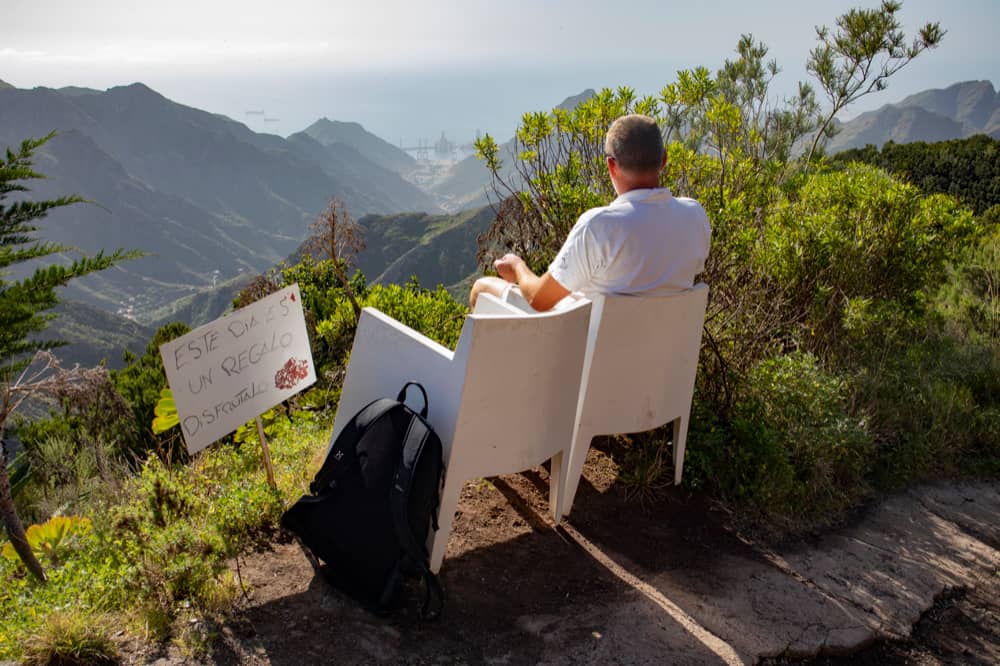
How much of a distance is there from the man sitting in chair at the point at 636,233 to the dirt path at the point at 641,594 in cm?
106

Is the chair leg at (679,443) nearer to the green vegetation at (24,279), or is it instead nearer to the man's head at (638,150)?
the man's head at (638,150)

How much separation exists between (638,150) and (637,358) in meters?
0.84

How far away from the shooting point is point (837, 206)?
459cm

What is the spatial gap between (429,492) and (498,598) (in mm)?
533

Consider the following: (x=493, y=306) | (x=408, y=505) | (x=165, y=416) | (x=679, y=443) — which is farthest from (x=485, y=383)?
(x=165, y=416)

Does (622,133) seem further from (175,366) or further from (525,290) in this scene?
(175,366)

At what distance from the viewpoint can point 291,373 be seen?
2.97 metres

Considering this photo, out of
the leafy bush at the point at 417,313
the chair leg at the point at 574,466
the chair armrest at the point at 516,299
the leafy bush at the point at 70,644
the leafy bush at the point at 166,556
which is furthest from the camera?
the leafy bush at the point at 417,313

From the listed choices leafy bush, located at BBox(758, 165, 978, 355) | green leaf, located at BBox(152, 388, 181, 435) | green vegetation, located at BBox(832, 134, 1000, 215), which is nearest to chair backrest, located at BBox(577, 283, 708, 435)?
leafy bush, located at BBox(758, 165, 978, 355)

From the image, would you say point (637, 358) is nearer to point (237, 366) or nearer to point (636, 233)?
point (636, 233)

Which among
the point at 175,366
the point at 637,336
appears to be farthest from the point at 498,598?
the point at 175,366

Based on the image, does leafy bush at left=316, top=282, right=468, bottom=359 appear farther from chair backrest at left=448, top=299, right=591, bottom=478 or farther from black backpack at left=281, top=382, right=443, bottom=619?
black backpack at left=281, top=382, right=443, bottom=619

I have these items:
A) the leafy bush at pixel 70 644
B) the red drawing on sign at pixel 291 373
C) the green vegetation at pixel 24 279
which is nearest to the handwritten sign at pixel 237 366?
the red drawing on sign at pixel 291 373

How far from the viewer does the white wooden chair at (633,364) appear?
281 centimetres
